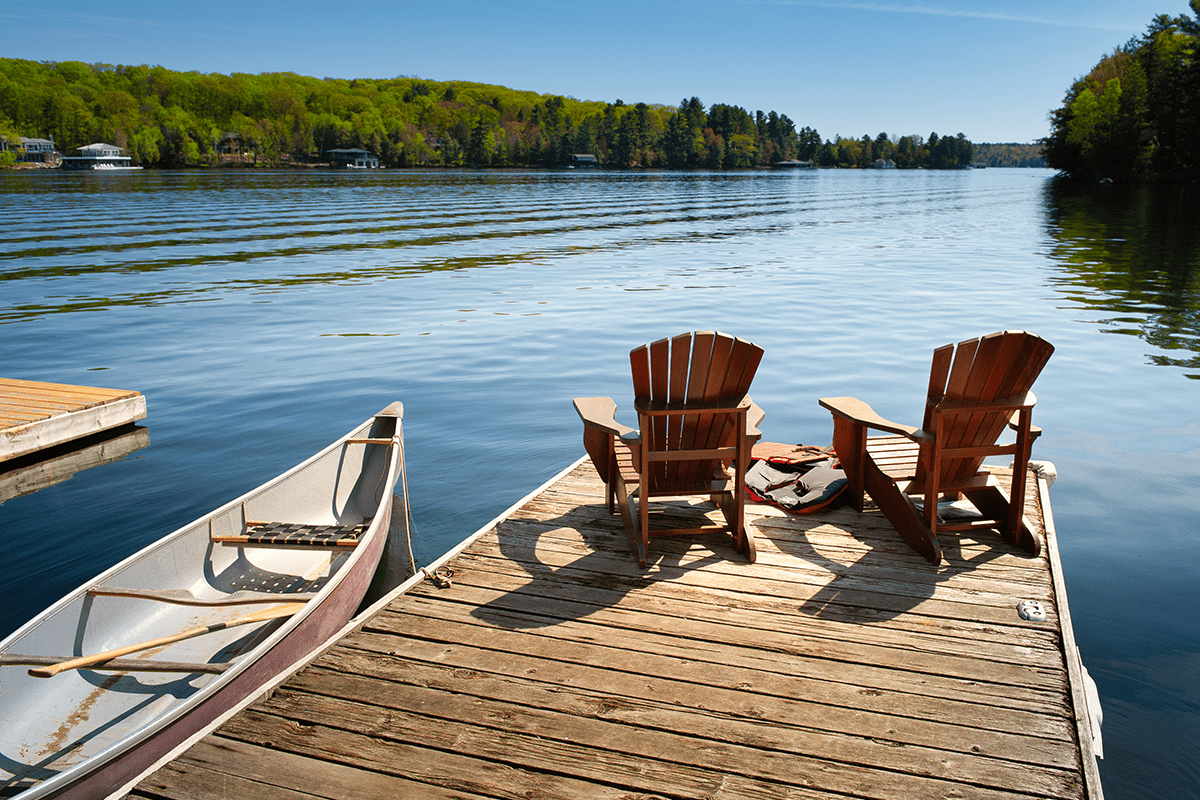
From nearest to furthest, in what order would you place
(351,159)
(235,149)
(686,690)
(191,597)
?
(686,690) < (191,597) < (235,149) < (351,159)

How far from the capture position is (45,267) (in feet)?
70.7

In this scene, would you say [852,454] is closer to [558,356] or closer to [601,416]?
[601,416]

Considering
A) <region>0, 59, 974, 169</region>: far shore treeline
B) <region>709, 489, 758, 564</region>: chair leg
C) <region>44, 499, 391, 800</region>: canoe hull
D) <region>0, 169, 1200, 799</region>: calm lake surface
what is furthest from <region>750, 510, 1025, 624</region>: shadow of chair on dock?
<region>0, 59, 974, 169</region>: far shore treeline

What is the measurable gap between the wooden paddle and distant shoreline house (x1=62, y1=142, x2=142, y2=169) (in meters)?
138

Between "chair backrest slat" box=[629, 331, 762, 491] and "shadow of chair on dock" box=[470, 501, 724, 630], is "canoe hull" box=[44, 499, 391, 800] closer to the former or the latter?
"shadow of chair on dock" box=[470, 501, 724, 630]

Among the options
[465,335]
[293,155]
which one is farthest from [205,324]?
[293,155]

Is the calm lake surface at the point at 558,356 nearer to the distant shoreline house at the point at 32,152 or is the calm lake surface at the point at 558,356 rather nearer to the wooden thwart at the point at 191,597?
the wooden thwart at the point at 191,597

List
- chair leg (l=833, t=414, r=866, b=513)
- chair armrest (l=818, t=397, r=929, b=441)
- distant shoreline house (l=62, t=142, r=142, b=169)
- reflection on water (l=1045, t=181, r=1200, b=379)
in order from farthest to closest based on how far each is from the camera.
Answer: distant shoreline house (l=62, t=142, r=142, b=169), reflection on water (l=1045, t=181, r=1200, b=379), chair leg (l=833, t=414, r=866, b=513), chair armrest (l=818, t=397, r=929, b=441)

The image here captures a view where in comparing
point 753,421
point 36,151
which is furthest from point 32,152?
point 753,421

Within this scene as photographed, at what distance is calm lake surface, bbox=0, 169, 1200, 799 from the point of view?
5598 millimetres

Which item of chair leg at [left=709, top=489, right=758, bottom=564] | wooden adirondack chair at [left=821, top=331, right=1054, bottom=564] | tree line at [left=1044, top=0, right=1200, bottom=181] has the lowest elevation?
chair leg at [left=709, top=489, right=758, bottom=564]

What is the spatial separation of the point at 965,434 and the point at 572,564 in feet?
7.22

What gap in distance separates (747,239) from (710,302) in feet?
51.3

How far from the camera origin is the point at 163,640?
131 inches
